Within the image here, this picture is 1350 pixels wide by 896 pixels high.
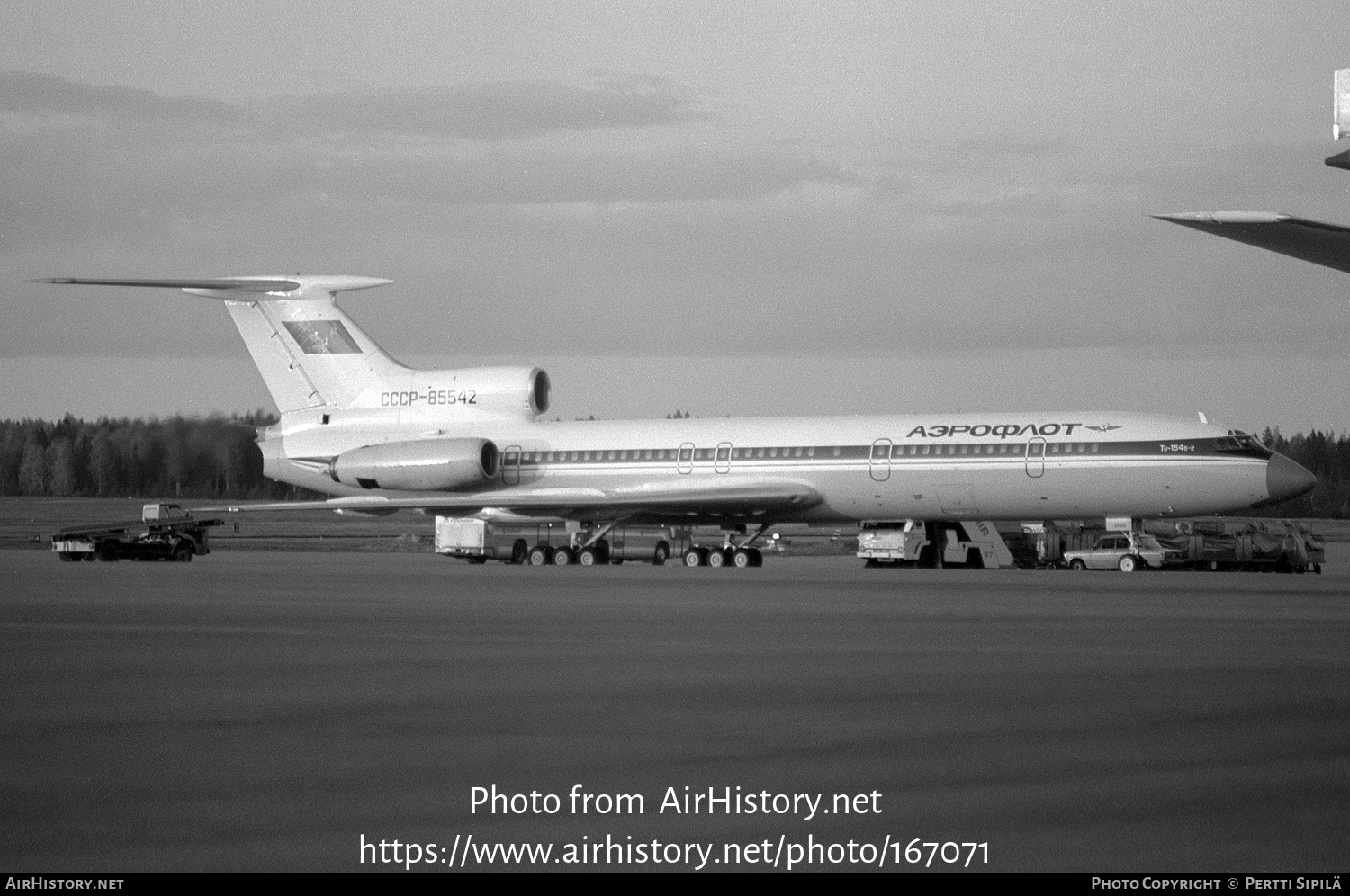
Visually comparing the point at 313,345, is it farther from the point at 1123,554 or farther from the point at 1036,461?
the point at 1123,554

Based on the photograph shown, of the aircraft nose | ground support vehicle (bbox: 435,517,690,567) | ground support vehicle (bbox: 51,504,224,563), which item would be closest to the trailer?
the aircraft nose

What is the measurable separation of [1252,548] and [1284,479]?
295 inches

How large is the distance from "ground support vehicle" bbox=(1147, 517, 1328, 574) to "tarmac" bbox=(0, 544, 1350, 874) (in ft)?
81.2

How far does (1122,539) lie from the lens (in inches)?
1913

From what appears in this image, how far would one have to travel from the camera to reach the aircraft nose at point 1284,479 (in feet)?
132

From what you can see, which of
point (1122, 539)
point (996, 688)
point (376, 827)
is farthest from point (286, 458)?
point (376, 827)

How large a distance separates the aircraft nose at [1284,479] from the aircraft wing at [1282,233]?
79.3 ft

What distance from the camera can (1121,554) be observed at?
4712 centimetres

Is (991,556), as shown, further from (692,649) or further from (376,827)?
(376,827)

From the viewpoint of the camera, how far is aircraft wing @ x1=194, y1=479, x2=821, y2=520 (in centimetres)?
4478

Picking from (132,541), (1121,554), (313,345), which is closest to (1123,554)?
(1121,554)

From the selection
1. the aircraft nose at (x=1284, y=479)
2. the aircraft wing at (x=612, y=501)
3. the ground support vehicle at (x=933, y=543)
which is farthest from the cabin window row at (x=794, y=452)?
the aircraft nose at (x=1284, y=479)
